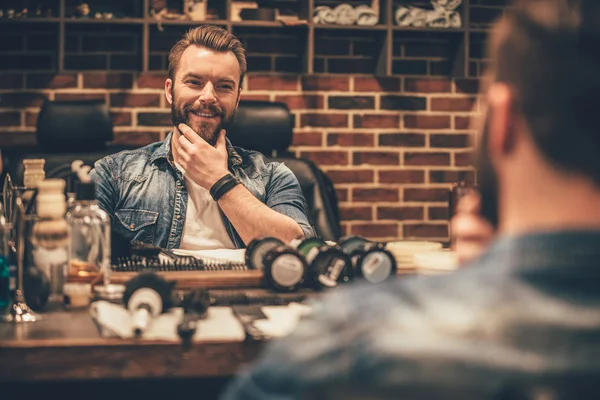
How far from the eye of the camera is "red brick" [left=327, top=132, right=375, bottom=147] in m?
3.82

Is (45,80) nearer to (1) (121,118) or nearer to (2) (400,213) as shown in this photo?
(1) (121,118)

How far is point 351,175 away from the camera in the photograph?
12.6 ft

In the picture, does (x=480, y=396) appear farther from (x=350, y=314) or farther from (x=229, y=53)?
(x=229, y=53)

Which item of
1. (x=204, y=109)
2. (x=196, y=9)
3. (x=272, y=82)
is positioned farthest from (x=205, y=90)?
(x=272, y=82)

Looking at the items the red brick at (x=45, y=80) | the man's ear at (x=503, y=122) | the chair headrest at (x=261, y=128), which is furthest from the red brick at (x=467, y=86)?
the man's ear at (x=503, y=122)

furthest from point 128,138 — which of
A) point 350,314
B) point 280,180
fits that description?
point 350,314

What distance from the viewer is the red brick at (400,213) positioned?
3.89m

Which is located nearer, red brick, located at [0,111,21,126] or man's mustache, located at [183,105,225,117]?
man's mustache, located at [183,105,225,117]

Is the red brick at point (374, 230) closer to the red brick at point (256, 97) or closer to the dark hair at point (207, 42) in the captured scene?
the red brick at point (256, 97)

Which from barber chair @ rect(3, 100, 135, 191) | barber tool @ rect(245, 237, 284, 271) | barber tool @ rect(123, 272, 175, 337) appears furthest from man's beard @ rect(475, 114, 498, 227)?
barber chair @ rect(3, 100, 135, 191)

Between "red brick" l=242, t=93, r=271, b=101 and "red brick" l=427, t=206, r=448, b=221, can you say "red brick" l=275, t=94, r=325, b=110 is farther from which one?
"red brick" l=427, t=206, r=448, b=221

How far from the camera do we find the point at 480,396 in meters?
0.60

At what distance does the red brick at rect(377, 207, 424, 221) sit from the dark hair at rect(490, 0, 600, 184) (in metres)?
3.27

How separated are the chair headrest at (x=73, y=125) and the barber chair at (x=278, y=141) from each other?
0.49 metres
